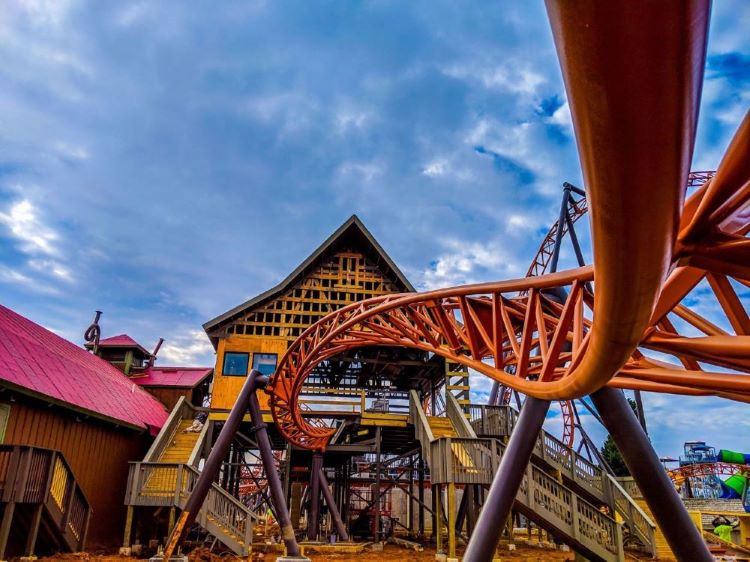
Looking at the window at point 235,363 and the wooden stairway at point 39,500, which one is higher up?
the window at point 235,363

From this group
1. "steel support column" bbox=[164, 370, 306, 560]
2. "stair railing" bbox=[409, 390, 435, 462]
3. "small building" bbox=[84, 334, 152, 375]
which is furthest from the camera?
"small building" bbox=[84, 334, 152, 375]

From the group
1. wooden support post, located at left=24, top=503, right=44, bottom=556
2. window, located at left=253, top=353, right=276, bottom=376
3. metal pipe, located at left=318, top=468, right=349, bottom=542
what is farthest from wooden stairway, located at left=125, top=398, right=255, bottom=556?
window, located at left=253, top=353, right=276, bottom=376

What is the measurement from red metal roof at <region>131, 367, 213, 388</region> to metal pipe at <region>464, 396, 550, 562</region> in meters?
21.4

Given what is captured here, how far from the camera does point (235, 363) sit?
20391 millimetres

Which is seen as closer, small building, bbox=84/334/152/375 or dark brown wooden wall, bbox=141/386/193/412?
dark brown wooden wall, bbox=141/386/193/412

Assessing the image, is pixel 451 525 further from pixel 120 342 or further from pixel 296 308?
pixel 120 342

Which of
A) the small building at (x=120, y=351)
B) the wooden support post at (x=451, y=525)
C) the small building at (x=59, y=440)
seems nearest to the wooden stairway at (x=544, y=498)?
the wooden support post at (x=451, y=525)

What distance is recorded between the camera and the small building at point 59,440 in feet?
37.8

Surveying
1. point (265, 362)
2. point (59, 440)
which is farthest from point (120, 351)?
point (59, 440)

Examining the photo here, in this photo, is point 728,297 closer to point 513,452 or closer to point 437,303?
point 513,452

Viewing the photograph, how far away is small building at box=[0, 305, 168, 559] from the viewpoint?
37.8 feet

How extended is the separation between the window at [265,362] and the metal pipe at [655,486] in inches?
625

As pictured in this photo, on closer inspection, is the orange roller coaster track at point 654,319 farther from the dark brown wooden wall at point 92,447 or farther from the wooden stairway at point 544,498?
the dark brown wooden wall at point 92,447

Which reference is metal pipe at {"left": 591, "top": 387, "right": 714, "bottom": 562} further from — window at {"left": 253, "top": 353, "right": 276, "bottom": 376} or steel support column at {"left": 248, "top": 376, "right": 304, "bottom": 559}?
window at {"left": 253, "top": 353, "right": 276, "bottom": 376}
